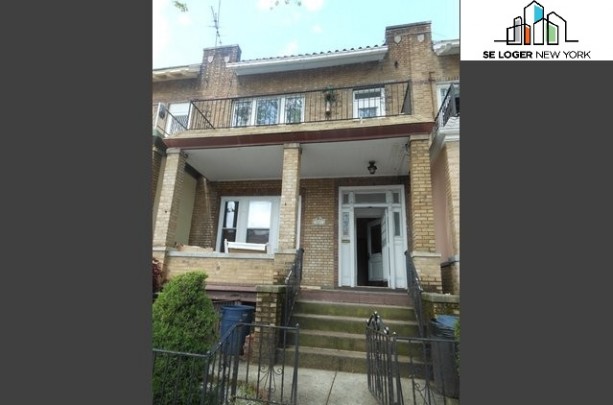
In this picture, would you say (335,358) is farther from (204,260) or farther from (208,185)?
(208,185)

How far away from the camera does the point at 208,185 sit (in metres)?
9.03

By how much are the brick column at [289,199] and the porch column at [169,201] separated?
7.99 feet

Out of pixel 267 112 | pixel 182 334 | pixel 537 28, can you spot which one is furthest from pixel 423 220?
pixel 267 112

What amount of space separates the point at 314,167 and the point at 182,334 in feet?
18.0

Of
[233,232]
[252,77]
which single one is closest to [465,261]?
[233,232]

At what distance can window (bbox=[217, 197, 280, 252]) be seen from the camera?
8664 mm

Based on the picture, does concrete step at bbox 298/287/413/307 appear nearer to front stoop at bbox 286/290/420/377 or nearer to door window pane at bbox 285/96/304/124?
front stoop at bbox 286/290/420/377

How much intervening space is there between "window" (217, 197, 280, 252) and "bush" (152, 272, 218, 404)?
205 inches

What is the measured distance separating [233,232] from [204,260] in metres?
2.46

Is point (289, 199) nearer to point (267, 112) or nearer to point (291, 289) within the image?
point (291, 289)

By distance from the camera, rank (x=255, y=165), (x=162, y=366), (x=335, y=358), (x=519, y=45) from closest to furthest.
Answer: (x=519, y=45)
(x=162, y=366)
(x=335, y=358)
(x=255, y=165)

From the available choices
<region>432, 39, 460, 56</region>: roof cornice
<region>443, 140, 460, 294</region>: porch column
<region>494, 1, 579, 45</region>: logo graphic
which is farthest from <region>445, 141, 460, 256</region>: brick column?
<region>432, 39, 460, 56</region>: roof cornice

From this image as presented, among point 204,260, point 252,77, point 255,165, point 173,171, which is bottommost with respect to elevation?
point 204,260

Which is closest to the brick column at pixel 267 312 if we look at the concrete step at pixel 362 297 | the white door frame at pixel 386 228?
the concrete step at pixel 362 297
